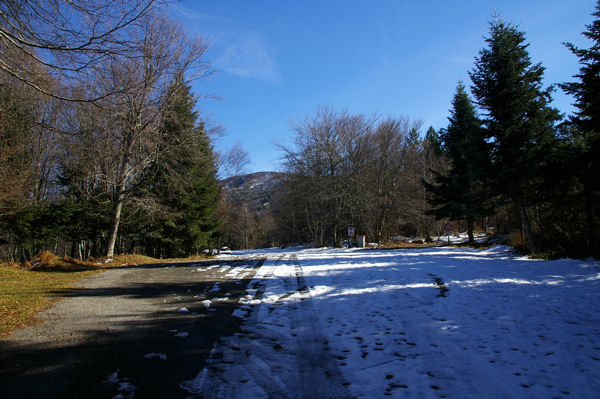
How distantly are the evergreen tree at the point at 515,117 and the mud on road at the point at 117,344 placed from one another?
1188 centimetres

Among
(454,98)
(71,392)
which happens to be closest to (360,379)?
(71,392)

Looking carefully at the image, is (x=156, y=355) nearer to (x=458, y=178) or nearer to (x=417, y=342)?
(x=417, y=342)

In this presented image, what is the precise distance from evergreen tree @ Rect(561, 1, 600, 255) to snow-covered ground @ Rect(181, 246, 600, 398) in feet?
12.6

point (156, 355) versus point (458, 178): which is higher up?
point (458, 178)

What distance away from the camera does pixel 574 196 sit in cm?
1066

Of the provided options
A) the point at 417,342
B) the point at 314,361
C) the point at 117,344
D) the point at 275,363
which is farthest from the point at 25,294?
the point at 417,342

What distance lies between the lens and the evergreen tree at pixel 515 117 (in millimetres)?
12000

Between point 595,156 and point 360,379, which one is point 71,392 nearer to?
point 360,379

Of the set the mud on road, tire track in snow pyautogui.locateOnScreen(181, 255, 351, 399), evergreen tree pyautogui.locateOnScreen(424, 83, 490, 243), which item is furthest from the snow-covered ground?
evergreen tree pyautogui.locateOnScreen(424, 83, 490, 243)

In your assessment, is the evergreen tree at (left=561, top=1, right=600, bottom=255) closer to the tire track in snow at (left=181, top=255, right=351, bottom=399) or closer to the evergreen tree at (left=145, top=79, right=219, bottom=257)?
the tire track in snow at (left=181, top=255, right=351, bottom=399)

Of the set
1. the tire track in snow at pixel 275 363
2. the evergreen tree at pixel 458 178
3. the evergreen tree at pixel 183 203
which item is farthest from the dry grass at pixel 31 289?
the evergreen tree at pixel 458 178

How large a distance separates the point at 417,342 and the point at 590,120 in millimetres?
10326

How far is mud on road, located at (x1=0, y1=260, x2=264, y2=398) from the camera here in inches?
108

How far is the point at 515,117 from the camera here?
1291 cm
